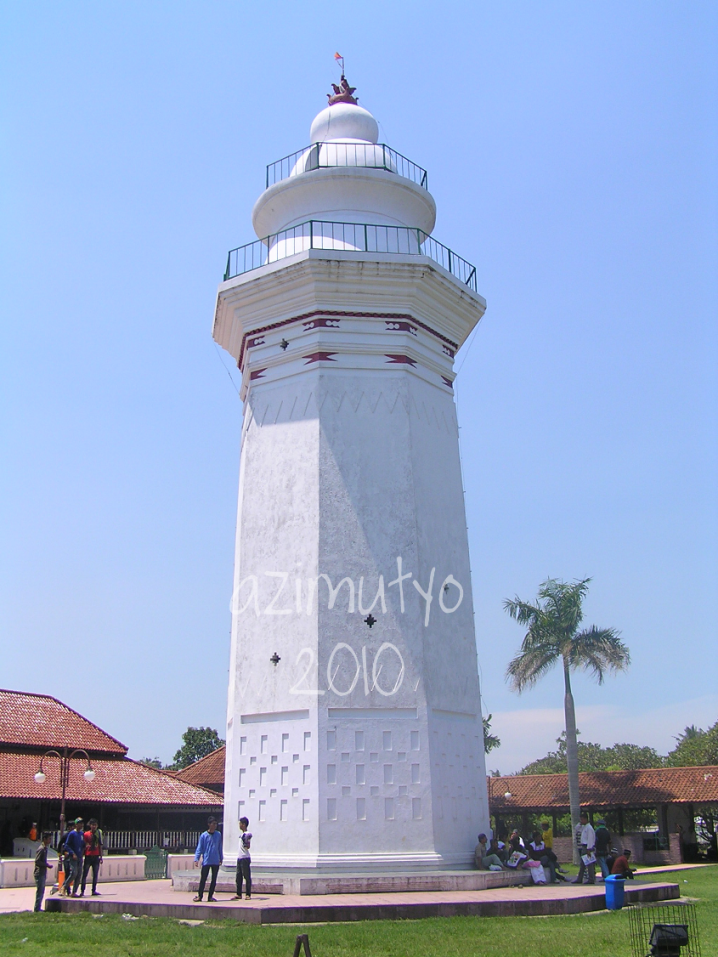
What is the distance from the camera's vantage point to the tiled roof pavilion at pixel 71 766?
28.8 m

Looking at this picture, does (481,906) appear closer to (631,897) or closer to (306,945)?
(631,897)

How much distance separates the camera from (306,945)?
7723 millimetres

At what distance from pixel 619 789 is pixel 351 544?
2422 centimetres

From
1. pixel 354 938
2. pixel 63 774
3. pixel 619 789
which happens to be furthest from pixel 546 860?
pixel 619 789

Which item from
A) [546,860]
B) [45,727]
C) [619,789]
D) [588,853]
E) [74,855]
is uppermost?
[45,727]

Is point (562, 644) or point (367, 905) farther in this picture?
point (562, 644)

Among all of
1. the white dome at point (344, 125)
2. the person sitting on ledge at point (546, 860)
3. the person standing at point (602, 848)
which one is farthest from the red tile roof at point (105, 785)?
the white dome at point (344, 125)

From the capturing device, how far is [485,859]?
1692cm

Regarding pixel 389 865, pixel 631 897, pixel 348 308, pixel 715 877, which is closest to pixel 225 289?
pixel 348 308

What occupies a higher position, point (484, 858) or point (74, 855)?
point (74, 855)

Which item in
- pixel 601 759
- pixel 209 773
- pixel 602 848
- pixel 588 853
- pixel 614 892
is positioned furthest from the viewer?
pixel 601 759

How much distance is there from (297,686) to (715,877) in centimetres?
1400

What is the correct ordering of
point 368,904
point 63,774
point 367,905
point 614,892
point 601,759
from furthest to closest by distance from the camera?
point 601,759 → point 63,774 → point 614,892 → point 368,904 → point 367,905

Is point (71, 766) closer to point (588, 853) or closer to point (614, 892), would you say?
point (588, 853)
